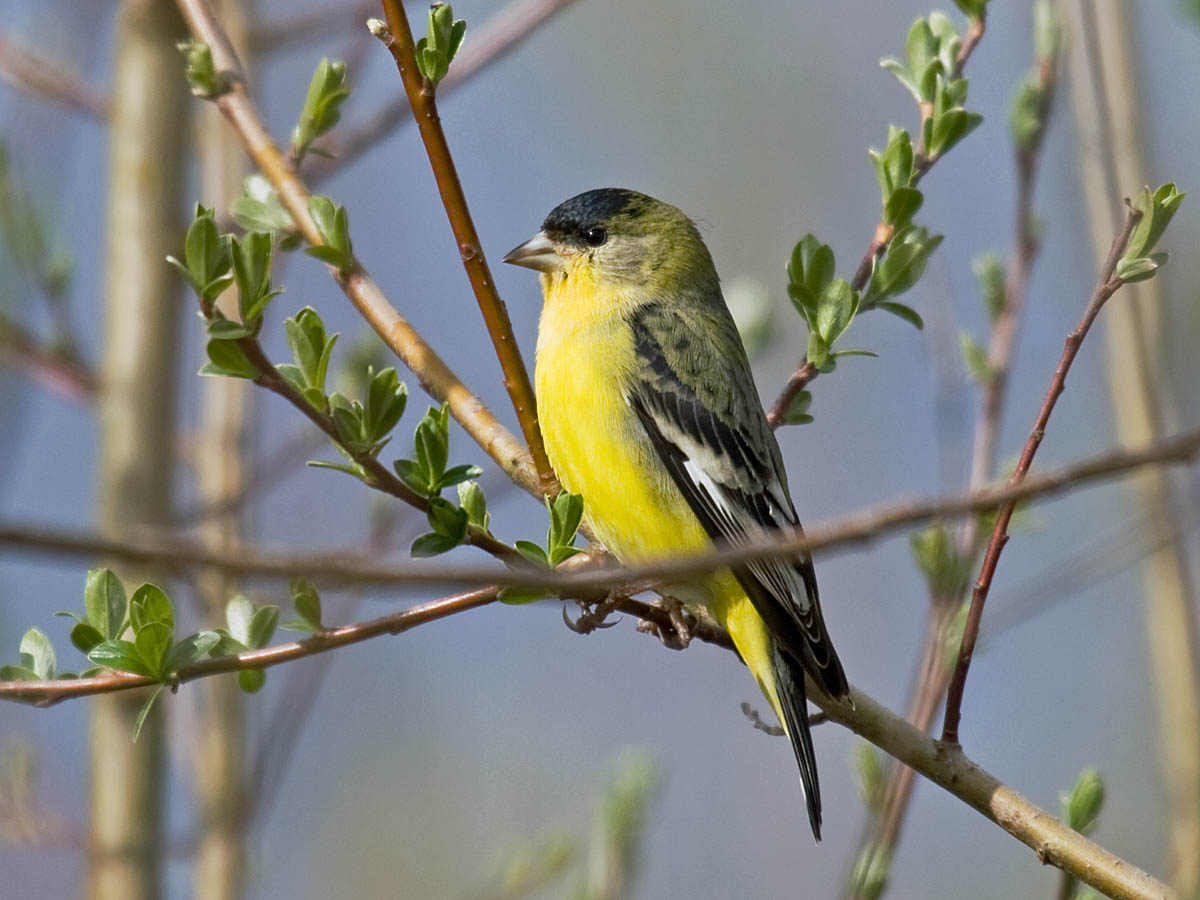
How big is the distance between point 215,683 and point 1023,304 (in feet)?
8.33

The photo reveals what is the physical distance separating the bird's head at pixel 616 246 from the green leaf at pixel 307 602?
2107mm

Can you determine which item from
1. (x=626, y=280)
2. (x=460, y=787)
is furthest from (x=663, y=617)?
(x=460, y=787)

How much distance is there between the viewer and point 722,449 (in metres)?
3.51

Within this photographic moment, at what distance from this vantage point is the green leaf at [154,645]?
6.51ft

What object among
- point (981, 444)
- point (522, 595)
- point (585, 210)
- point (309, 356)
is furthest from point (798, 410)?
point (585, 210)

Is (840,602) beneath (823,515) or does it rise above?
beneath

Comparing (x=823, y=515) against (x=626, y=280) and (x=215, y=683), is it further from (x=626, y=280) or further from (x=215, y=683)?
(x=215, y=683)

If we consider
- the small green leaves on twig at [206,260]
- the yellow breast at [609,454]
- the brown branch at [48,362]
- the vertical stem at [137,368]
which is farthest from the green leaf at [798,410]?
the brown branch at [48,362]

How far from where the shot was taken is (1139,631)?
24.2ft

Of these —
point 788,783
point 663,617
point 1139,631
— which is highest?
point 663,617

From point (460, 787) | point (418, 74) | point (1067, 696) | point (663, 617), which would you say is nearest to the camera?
point (418, 74)

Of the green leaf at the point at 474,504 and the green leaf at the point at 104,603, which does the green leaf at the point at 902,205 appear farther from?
the green leaf at the point at 104,603

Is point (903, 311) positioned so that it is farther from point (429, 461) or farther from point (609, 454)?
point (429, 461)

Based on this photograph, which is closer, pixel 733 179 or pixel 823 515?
pixel 823 515
